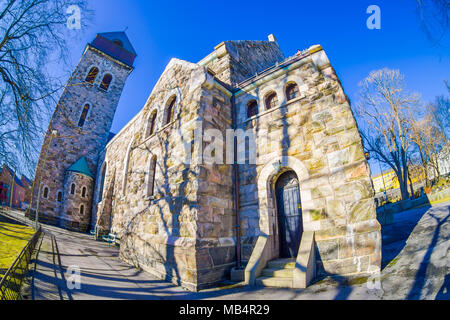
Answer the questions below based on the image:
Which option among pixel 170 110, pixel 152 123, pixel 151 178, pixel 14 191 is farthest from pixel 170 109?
pixel 14 191

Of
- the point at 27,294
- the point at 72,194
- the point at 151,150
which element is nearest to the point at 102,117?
the point at 72,194

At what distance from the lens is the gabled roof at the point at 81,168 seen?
689 inches

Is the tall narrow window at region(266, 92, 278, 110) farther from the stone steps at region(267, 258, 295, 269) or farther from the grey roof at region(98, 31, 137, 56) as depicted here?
the grey roof at region(98, 31, 137, 56)

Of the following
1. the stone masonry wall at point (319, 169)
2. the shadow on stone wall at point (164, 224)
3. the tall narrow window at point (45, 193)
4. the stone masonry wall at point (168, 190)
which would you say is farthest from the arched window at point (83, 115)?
the stone masonry wall at point (319, 169)

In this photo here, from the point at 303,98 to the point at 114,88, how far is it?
25.3 m

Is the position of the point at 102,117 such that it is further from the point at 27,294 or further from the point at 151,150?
the point at 27,294

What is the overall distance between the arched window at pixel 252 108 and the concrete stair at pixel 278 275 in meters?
4.78

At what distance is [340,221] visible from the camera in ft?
14.4

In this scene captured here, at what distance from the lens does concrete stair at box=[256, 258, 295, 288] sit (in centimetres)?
408

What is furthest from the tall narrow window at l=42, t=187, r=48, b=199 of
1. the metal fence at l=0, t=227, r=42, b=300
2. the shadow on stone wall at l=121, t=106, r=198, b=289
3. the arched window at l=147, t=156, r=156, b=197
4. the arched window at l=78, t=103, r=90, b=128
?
the metal fence at l=0, t=227, r=42, b=300

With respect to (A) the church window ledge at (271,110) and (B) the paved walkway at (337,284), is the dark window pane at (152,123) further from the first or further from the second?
(B) the paved walkway at (337,284)

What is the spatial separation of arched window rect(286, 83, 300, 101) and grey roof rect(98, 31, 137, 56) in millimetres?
29232

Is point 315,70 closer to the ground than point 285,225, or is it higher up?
higher up

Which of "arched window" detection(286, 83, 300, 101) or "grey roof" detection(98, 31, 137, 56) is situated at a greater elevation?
"grey roof" detection(98, 31, 137, 56)
